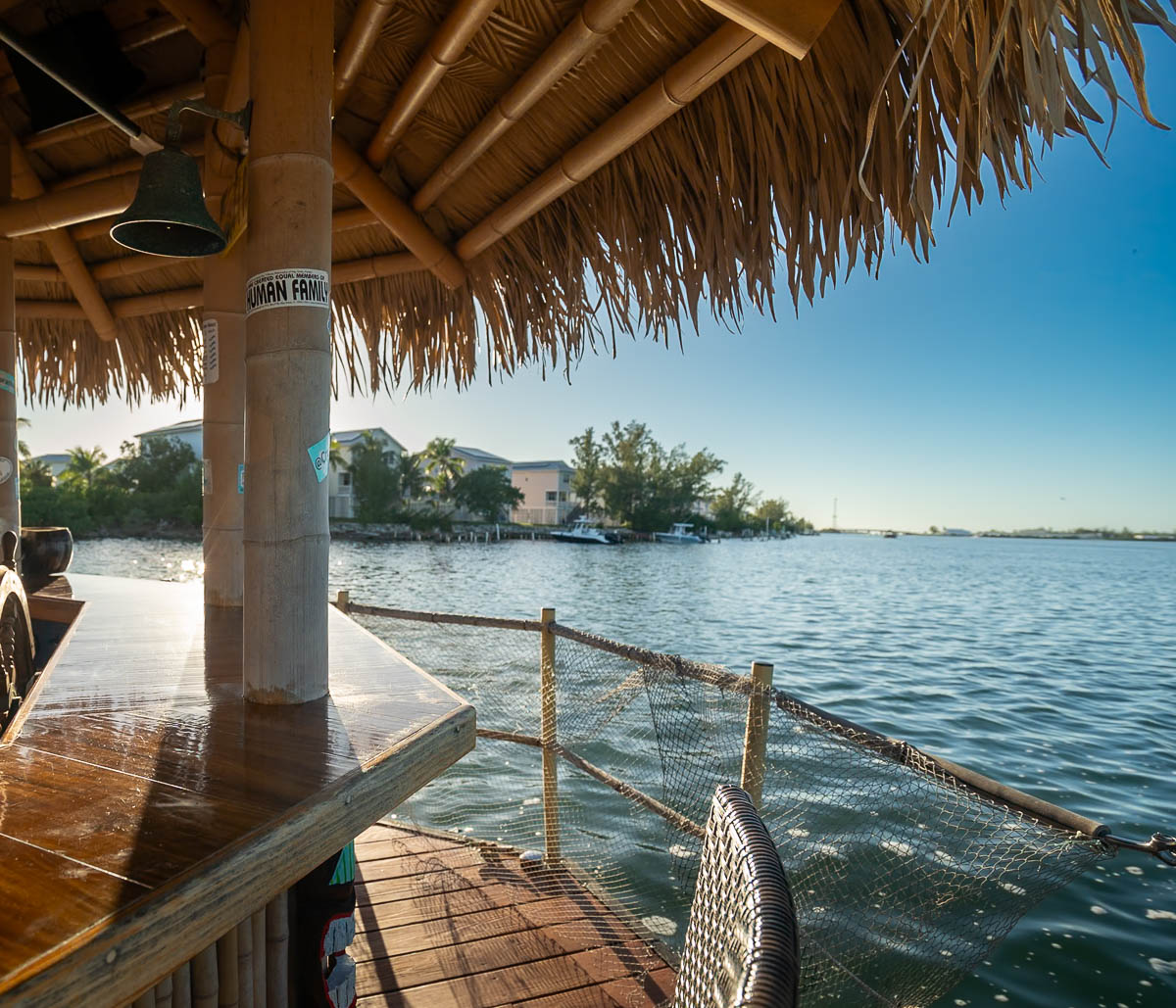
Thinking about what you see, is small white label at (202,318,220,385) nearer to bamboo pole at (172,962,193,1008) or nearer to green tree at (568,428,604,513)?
bamboo pole at (172,962,193,1008)

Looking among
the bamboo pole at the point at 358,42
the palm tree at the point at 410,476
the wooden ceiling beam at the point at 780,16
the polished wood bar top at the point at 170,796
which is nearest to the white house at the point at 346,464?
the palm tree at the point at 410,476

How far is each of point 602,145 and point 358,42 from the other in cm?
89

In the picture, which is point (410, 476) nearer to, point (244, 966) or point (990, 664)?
point (990, 664)

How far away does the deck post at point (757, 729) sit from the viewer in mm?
2357

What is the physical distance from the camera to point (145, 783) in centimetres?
134

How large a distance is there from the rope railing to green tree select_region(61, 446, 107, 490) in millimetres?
53384

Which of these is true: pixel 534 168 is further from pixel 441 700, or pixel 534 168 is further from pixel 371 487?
pixel 371 487

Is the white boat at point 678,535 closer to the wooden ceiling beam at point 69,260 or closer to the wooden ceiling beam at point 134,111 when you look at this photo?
the wooden ceiling beam at point 69,260

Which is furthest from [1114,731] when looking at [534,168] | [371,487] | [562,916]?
[371,487]

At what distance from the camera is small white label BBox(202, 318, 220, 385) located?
10.6 feet

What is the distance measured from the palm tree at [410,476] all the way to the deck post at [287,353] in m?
51.0

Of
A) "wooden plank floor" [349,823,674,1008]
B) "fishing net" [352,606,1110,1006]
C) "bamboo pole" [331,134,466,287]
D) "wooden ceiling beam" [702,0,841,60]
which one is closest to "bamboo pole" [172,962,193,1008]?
"wooden plank floor" [349,823,674,1008]

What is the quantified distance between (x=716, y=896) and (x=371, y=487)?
5123 cm

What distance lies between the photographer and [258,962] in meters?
1.37
